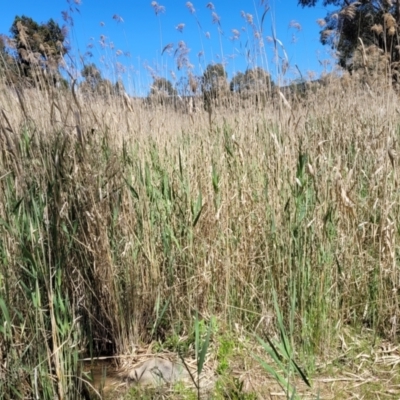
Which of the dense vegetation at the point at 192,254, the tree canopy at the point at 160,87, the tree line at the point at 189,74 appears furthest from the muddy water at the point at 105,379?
the tree canopy at the point at 160,87

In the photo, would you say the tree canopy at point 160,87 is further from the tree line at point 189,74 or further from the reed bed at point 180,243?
the reed bed at point 180,243

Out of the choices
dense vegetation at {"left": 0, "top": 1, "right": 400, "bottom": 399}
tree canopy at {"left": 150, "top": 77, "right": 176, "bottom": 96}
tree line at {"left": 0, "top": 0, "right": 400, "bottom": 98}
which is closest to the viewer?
dense vegetation at {"left": 0, "top": 1, "right": 400, "bottom": 399}

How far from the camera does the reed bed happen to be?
137 centimetres

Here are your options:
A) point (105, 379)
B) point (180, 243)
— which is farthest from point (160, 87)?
point (105, 379)

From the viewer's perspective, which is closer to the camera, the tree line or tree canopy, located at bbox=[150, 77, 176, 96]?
the tree line

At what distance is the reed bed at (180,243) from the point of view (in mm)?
1373

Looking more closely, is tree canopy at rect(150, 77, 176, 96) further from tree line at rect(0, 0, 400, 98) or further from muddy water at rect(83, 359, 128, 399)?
muddy water at rect(83, 359, 128, 399)

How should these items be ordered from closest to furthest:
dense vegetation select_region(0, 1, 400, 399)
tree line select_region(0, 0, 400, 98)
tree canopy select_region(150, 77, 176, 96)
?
dense vegetation select_region(0, 1, 400, 399), tree line select_region(0, 0, 400, 98), tree canopy select_region(150, 77, 176, 96)

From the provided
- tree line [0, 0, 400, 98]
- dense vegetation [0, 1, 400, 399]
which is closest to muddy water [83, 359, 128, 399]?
dense vegetation [0, 1, 400, 399]

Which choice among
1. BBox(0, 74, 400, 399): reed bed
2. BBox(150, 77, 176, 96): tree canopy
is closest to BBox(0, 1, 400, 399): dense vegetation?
BBox(0, 74, 400, 399): reed bed

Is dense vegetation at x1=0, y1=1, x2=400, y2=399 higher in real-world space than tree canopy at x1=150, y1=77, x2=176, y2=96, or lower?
lower

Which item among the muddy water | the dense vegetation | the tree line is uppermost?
the tree line

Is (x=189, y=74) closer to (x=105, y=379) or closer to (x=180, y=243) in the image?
(x=180, y=243)

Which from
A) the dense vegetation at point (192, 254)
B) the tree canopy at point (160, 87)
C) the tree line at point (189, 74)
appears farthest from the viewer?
the tree canopy at point (160, 87)
